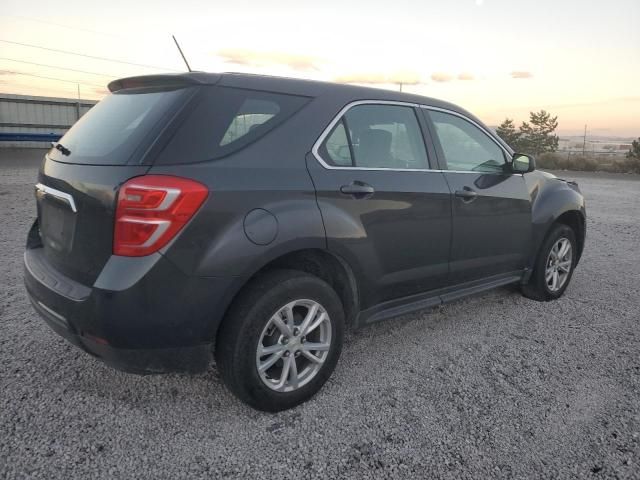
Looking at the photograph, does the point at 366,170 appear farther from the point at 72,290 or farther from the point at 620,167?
the point at 620,167

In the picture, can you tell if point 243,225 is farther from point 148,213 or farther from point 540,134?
point 540,134

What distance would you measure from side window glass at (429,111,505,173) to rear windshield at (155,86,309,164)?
4.34ft

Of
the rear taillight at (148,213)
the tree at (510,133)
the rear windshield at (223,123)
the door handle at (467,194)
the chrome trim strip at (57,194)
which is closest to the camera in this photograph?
the rear taillight at (148,213)

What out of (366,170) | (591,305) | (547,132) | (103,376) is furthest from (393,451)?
(547,132)

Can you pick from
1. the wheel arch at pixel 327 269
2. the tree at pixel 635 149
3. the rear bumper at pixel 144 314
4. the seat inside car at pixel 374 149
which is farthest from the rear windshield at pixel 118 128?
the tree at pixel 635 149

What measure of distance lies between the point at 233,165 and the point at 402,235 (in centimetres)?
120

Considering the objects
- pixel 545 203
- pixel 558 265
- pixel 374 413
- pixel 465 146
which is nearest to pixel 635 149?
pixel 558 265

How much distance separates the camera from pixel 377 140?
3.06 metres

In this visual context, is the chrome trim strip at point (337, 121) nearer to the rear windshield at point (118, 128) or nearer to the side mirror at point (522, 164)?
the rear windshield at point (118, 128)

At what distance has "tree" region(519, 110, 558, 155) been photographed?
7306cm

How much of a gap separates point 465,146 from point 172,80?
218 cm

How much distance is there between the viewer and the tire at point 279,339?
239 centimetres

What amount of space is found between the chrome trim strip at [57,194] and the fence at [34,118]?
19254 mm

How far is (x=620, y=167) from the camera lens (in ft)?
91.0
